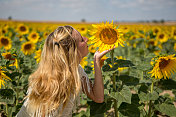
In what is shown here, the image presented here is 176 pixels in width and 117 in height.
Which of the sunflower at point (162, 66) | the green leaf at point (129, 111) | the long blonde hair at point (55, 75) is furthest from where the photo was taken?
the green leaf at point (129, 111)

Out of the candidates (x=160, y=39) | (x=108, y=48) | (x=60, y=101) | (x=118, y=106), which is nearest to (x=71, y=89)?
(x=60, y=101)

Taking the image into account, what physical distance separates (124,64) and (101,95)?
489 mm

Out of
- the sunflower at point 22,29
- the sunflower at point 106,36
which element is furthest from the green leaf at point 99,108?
the sunflower at point 22,29

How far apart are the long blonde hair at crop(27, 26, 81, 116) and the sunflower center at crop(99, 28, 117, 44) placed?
0.41 meters

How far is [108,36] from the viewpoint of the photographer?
78.1 inches

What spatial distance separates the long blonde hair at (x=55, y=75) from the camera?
66.5 inches

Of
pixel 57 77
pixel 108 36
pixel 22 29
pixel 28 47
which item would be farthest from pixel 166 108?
pixel 22 29

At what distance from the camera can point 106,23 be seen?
6.31 feet

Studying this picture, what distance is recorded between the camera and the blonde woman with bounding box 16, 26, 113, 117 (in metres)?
1.69

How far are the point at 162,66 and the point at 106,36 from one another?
2.62ft

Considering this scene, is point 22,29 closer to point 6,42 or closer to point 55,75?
point 6,42

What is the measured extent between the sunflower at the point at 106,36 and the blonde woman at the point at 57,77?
21 cm

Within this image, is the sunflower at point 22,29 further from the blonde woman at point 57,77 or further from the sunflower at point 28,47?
the blonde woman at point 57,77

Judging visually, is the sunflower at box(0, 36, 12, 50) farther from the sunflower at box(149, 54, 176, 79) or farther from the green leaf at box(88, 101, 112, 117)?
the sunflower at box(149, 54, 176, 79)
